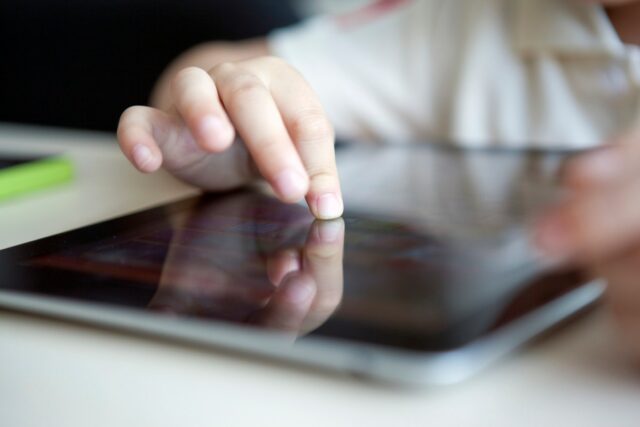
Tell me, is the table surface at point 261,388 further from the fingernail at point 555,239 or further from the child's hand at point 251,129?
the child's hand at point 251,129

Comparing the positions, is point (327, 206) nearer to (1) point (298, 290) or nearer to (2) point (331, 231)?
(2) point (331, 231)

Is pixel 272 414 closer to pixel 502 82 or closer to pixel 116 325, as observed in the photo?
pixel 116 325

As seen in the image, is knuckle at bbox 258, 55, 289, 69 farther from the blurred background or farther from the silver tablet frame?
the blurred background

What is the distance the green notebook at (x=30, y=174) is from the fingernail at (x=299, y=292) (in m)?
0.35

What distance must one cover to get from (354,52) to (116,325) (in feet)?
2.51

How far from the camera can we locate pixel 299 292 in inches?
13.3

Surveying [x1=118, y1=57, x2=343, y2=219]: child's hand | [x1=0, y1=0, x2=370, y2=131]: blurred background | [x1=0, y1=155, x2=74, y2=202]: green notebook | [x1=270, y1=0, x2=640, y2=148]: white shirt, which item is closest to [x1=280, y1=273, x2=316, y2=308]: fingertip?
[x1=118, y1=57, x2=343, y2=219]: child's hand

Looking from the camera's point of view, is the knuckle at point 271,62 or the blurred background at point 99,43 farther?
the blurred background at point 99,43

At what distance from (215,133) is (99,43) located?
97cm

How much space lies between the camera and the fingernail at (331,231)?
43 centimetres

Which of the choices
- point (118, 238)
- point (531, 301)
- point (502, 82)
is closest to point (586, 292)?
point (531, 301)

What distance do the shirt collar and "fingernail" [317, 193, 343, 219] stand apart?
0.50 meters


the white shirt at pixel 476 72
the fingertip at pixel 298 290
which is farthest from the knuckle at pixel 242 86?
the white shirt at pixel 476 72

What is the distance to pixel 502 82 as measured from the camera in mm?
958
